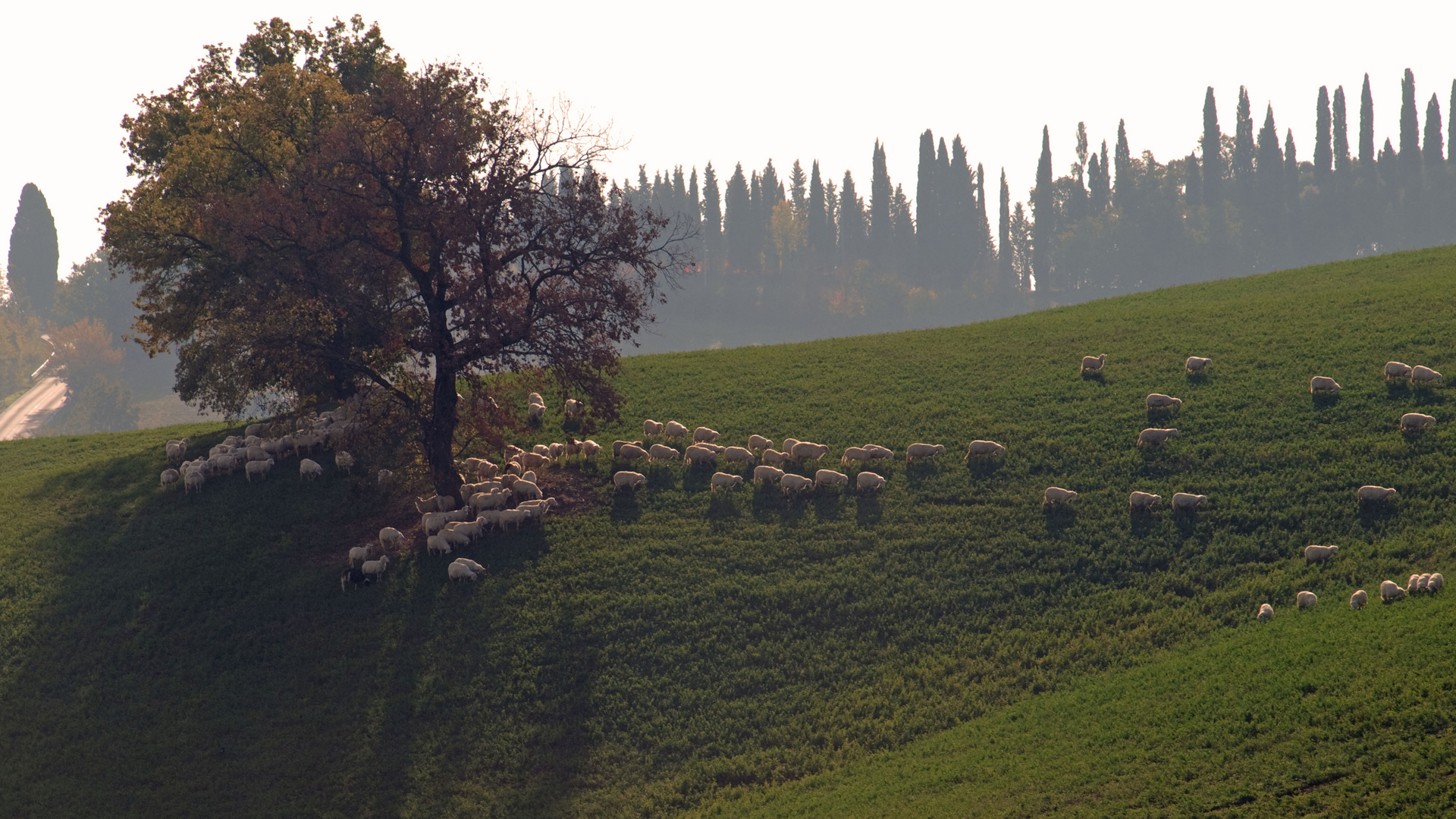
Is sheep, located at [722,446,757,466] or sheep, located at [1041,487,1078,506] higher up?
sheep, located at [722,446,757,466]

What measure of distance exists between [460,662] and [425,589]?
3.30 meters

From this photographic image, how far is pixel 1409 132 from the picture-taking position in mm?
143125

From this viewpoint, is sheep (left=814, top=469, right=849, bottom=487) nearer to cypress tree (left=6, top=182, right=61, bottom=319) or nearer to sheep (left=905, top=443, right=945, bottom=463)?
sheep (left=905, top=443, right=945, bottom=463)

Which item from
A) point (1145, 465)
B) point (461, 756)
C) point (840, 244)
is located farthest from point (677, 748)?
point (840, 244)

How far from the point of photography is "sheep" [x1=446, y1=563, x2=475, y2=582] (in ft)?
81.7

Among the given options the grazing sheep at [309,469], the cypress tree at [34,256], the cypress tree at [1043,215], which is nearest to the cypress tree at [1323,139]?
the cypress tree at [1043,215]

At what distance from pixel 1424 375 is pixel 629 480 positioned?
23776 millimetres

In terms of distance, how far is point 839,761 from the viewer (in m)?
18.3

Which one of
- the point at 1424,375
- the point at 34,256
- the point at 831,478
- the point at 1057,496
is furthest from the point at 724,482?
the point at 34,256

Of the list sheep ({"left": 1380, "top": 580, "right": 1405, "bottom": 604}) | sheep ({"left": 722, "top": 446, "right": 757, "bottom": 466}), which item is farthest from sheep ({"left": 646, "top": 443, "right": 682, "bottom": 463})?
sheep ({"left": 1380, "top": 580, "right": 1405, "bottom": 604})

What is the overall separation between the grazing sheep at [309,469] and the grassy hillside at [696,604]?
68 centimetres

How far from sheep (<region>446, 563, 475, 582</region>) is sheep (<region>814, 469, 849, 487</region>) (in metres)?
10.1

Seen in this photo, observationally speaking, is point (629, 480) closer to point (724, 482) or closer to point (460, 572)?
point (724, 482)

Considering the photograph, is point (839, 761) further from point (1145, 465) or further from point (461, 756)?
point (1145, 465)
